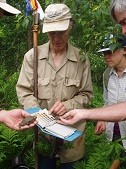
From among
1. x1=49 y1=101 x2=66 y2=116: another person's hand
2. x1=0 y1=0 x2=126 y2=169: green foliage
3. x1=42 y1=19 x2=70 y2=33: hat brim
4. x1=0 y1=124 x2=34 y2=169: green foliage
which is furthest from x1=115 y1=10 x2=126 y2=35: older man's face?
x1=0 y1=124 x2=34 y2=169: green foliage

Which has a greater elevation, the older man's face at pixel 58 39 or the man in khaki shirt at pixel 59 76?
the older man's face at pixel 58 39

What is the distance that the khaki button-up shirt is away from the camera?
3.18 meters

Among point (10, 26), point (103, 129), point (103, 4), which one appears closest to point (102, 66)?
point (10, 26)

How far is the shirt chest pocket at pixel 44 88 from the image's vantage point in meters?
3.18

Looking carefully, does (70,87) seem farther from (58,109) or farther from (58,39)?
(58,39)

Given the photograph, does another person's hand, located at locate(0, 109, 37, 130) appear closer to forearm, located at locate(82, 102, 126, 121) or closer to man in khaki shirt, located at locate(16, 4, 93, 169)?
man in khaki shirt, located at locate(16, 4, 93, 169)

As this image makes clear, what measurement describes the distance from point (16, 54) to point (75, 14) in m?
9.46

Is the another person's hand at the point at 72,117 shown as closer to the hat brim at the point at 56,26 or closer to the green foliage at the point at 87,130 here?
the green foliage at the point at 87,130

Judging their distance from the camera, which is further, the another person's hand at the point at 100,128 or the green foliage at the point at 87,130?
the another person's hand at the point at 100,128

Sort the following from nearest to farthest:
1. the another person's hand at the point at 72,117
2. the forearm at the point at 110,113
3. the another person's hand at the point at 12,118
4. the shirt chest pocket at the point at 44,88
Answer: the forearm at the point at 110,113, the another person's hand at the point at 72,117, the another person's hand at the point at 12,118, the shirt chest pocket at the point at 44,88

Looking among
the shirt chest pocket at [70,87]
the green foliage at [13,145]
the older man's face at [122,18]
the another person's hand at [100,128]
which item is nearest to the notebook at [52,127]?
the shirt chest pocket at [70,87]

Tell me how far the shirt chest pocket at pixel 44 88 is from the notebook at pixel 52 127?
0.33 metres

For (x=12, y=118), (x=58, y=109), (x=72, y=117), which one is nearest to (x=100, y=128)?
(x=58, y=109)

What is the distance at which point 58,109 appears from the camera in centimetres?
293
